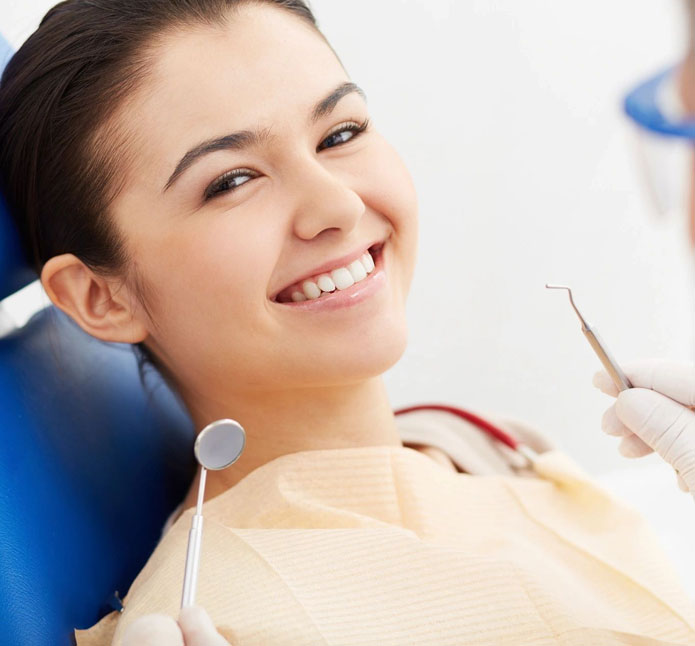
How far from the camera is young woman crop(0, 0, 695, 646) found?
46.3 inches

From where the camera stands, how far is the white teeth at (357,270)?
1.32 metres

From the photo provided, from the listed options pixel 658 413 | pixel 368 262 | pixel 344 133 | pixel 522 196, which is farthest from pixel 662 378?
pixel 522 196

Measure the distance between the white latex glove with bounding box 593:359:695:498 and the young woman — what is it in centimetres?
21

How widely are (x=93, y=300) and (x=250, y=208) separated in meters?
0.29

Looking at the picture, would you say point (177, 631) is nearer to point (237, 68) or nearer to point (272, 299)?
point (272, 299)

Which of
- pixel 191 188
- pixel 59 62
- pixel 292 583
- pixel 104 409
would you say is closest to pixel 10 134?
pixel 59 62

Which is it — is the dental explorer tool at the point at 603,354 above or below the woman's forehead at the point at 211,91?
below

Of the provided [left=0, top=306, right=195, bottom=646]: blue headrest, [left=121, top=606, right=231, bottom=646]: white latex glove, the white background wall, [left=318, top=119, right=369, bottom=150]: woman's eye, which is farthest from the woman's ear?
the white background wall

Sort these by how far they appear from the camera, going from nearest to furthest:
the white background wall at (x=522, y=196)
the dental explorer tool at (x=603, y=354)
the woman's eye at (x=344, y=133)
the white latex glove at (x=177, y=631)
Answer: the white latex glove at (x=177, y=631)
the dental explorer tool at (x=603, y=354)
the woman's eye at (x=344, y=133)
the white background wall at (x=522, y=196)

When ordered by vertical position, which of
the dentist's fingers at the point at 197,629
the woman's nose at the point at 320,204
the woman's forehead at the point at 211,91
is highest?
the woman's forehead at the point at 211,91

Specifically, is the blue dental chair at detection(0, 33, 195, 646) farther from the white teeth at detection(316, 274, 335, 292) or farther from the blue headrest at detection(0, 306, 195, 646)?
the white teeth at detection(316, 274, 335, 292)

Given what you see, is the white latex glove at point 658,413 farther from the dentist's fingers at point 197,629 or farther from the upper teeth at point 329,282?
the dentist's fingers at point 197,629

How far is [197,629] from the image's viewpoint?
992 millimetres

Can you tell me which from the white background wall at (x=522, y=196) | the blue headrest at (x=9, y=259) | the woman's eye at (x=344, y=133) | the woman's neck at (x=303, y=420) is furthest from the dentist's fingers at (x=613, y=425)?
the white background wall at (x=522, y=196)
